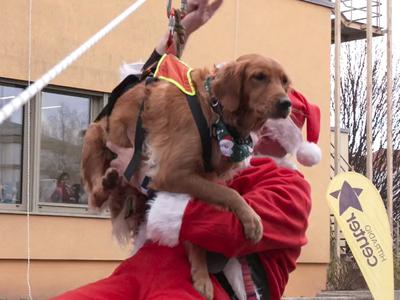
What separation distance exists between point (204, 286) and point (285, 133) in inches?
27.0

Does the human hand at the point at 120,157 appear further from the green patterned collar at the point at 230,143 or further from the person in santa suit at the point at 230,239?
the green patterned collar at the point at 230,143

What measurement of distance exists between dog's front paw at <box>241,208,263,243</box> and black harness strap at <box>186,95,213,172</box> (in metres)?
0.25

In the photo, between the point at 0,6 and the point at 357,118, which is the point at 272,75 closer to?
the point at 0,6

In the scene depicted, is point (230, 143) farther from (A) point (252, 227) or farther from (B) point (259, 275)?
(B) point (259, 275)

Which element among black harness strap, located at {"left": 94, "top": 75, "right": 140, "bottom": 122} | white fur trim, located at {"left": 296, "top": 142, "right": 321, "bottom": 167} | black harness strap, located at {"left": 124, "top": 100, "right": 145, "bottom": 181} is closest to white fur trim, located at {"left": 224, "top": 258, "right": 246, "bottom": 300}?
black harness strap, located at {"left": 124, "top": 100, "right": 145, "bottom": 181}

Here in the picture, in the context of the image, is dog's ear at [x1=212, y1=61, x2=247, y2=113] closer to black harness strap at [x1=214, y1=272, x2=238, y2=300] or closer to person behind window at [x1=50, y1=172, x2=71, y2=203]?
black harness strap at [x1=214, y1=272, x2=238, y2=300]

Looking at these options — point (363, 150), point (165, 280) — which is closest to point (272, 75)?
point (165, 280)

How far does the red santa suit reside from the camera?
283 cm

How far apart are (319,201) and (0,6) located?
19.3 ft

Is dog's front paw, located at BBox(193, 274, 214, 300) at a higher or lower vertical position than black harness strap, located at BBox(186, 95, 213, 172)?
lower

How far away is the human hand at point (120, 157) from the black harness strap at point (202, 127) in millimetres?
336

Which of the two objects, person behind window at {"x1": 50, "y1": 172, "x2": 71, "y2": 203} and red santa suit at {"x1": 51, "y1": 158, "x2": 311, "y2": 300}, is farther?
person behind window at {"x1": 50, "y1": 172, "x2": 71, "y2": 203}

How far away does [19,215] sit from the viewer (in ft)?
29.8

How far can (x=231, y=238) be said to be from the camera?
2812mm
